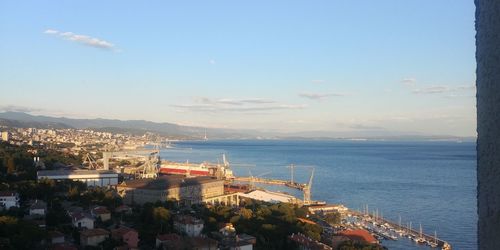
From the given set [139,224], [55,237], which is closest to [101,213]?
[139,224]

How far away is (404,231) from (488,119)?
918cm

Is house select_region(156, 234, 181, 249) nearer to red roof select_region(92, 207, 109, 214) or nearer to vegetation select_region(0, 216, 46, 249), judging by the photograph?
vegetation select_region(0, 216, 46, 249)

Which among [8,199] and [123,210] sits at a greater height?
[8,199]

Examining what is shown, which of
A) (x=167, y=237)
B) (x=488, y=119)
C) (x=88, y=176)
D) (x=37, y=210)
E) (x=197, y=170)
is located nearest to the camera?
(x=488, y=119)

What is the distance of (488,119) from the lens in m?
0.32

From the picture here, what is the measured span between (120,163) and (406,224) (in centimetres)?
1397

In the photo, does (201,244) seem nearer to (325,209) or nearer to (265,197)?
(325,209)

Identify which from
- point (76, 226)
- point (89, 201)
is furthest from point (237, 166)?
point (76, 226)

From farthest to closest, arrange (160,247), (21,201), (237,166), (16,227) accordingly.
Answer: (237,166)
(21,201)
(160,247)
(16,227)

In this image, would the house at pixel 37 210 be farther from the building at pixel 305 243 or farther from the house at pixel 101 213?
the building at pixel 305 243

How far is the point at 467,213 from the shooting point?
35.5ft

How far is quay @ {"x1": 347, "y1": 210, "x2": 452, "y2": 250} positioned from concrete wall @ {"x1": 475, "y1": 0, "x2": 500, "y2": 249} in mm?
7977

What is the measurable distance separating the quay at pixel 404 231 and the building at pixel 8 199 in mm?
6140

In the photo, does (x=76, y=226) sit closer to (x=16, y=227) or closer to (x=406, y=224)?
(x=16, y=227)
